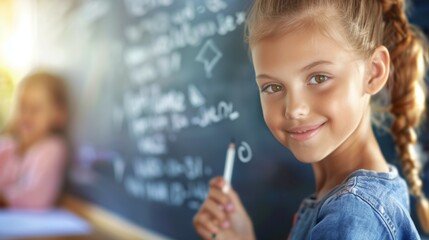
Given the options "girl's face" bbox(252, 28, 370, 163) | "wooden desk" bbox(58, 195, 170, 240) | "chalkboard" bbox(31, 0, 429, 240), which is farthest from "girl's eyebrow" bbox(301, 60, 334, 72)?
"wooden desk" bbox(58, 195, 170, 240)

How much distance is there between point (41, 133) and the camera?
2.40 m

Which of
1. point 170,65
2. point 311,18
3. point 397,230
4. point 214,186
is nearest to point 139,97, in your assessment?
point 170,65

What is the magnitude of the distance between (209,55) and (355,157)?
0.52 m

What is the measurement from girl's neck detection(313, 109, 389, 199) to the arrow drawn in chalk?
43 cm

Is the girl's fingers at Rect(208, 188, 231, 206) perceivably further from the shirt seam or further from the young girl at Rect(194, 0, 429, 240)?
the shirt seam

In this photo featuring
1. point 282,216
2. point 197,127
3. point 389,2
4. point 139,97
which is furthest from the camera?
point 139,97

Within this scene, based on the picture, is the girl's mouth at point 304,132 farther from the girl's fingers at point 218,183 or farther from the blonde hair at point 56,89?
the blonde hair at point 56,89

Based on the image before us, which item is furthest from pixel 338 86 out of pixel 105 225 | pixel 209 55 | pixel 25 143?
pixel 25 143

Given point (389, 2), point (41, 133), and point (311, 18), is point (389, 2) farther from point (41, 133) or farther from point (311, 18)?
point (41, 133)

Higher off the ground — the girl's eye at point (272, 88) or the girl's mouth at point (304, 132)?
the girl's eye at point (272, 88)

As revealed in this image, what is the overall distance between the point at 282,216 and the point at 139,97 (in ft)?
2.42

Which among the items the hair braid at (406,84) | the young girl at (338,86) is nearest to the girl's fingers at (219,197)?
the young girl at (338,86)

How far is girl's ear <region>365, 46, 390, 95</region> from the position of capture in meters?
0.84

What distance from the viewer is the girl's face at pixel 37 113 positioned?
93.5 inches
